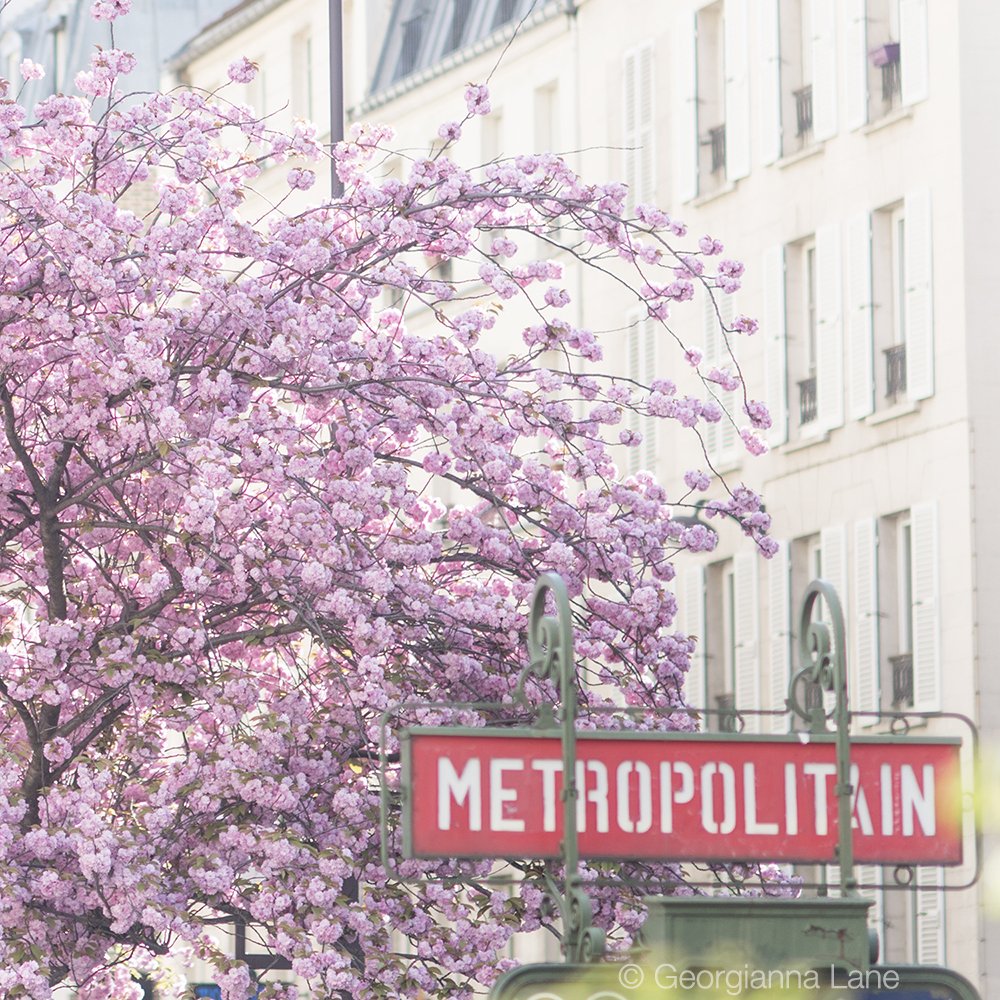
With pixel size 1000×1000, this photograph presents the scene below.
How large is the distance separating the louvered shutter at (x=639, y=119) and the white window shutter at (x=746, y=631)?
247 inches

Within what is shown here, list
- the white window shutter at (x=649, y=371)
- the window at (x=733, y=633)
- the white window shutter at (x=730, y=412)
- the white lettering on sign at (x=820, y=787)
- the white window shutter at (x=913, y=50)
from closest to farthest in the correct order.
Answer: the white lettering on sign at (x=820, y=787)
the white window shutter at (x=913, y=50)
the window at (x=733, y=633)
the white window shutter at (x=730, y=412)
the white window shutter at (x=649, y=371)

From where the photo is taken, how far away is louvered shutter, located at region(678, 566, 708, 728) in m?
36.9

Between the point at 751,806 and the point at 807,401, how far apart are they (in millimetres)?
26656

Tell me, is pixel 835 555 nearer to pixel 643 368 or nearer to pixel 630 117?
pixel 643 368

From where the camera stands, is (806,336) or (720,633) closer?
(806,336)

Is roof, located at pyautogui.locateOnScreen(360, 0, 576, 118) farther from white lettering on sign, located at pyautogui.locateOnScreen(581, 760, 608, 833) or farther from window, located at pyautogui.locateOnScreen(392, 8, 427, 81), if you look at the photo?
white lettering on sign, located at pyautogui.locateOnScreen(581, 760, 608, 833)

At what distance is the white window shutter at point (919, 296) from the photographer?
106 feet

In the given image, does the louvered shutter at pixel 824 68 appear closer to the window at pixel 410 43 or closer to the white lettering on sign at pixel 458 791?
the window at pixel 410 43

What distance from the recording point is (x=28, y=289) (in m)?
16.2

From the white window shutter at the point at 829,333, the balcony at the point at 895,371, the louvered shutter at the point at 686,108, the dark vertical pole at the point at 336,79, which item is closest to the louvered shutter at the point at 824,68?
the white window shutter at the point at 829,333

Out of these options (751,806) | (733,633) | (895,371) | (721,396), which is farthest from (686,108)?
(751,806)

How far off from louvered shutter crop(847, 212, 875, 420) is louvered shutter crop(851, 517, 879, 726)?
1563 millimetres

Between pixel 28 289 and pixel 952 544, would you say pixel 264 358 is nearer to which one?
pixel 28 289

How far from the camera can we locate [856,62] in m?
34.2
